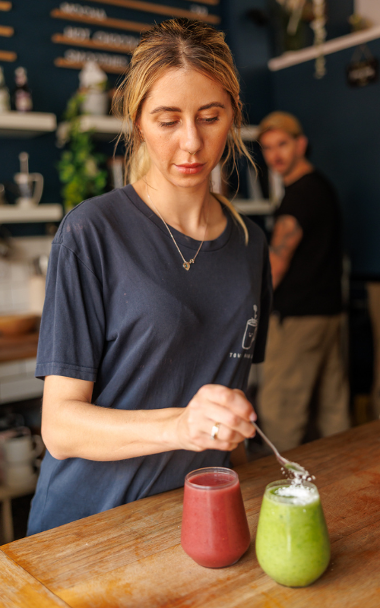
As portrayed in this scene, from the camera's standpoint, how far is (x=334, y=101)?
3891mm

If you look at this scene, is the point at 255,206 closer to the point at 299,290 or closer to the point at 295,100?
the point at 295,100

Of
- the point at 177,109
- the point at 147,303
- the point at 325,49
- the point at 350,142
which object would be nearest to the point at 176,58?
the point at 177,109

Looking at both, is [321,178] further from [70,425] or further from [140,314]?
[70,425]

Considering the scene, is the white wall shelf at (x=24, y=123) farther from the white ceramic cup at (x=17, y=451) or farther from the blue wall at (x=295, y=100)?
the white ceramic cup at (x=17, y=451)

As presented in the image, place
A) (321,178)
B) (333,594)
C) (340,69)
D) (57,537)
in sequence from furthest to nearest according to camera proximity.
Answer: (340,69) < (321,178) < (57,537) < (333,594)

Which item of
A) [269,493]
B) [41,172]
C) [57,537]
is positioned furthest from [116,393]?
[41,172]

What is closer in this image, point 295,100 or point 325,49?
point 325,49

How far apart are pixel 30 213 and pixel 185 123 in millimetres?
2245

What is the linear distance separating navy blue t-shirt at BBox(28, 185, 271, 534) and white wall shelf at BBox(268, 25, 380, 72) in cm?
304

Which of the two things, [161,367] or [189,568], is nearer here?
[189,568]

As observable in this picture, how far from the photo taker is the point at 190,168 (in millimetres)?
1105

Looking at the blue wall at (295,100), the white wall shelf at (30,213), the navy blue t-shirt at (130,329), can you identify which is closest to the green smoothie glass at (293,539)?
the navy blue t-shirt at (130,329)

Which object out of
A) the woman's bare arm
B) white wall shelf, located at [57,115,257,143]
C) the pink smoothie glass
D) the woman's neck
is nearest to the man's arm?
white wall shelf, located at [57,115,257,143]

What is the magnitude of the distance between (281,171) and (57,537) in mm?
2601
